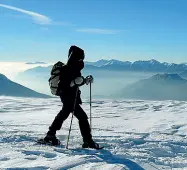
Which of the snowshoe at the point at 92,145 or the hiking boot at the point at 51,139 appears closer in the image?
the snowshoe at the point at 92,145

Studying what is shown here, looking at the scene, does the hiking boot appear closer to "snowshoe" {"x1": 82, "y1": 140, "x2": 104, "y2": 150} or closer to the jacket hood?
"snowshoe" {"x1": 82, "y1": 140, "x2": 104, "y2": 150}

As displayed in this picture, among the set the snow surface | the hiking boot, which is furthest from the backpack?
the snow surface

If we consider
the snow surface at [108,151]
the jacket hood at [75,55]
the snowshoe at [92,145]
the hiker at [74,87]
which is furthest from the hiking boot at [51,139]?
the jacket hood at [75,55]

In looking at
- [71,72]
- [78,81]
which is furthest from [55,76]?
[78,81]

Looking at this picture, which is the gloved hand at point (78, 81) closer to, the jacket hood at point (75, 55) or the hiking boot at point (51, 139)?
the jacket hood at point (75, 55)

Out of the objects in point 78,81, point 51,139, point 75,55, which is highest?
point 75,55

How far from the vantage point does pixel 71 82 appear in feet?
23.6

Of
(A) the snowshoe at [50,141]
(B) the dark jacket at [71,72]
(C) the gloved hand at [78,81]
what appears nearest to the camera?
(C) the gloved hand at [78,81]

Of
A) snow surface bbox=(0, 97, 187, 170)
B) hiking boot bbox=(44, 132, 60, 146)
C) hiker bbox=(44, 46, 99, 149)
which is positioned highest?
hiker bbox=(44, 46, 99, 149)

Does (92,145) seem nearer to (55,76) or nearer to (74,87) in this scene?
(74,87)

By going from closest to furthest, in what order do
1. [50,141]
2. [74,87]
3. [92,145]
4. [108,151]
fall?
[108,151]
[92,145]
[74,87]
[50,141]

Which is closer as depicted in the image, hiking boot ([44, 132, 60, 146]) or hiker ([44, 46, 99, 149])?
hiker ([44, 46, 99, 149])

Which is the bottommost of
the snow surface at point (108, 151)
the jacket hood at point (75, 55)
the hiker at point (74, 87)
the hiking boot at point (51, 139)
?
the snow surface at point (108, 151)

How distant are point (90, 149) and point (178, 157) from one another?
1725mm
